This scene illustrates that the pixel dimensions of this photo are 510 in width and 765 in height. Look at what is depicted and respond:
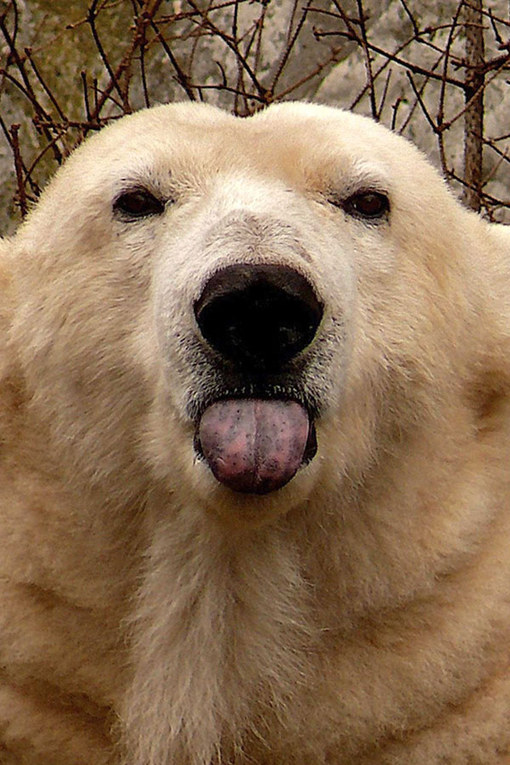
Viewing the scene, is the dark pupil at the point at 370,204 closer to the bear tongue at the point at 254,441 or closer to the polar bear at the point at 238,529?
the polar bear at the point at 238,529

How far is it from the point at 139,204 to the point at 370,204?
389 mm

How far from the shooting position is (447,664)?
1.89 m

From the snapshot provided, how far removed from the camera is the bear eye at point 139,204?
6.16ft

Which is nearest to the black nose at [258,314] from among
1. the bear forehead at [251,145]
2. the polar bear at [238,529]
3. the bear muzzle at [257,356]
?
the bear muzzle at [257,356]

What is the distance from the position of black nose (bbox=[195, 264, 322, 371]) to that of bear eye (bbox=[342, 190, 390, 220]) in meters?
0.36

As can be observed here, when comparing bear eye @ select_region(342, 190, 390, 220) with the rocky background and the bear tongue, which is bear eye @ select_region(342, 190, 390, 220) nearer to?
the bear tongue

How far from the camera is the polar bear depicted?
6.03 feet

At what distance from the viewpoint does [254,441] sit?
Answer: 1554 mm

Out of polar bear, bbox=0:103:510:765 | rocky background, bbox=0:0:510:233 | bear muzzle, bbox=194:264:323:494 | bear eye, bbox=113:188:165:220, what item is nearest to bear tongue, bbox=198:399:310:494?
bear muzzle, bbox=194:264:323:494

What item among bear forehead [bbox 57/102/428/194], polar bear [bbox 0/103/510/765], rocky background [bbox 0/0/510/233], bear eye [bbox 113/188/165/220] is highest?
rocky background [bbox 0/0/510/233]

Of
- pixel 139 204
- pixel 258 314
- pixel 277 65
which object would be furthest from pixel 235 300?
pixel 277 65

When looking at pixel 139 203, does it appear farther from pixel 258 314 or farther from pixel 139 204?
pixel 258 314

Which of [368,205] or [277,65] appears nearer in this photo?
[368,205]

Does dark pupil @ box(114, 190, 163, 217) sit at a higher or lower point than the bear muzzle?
higher
